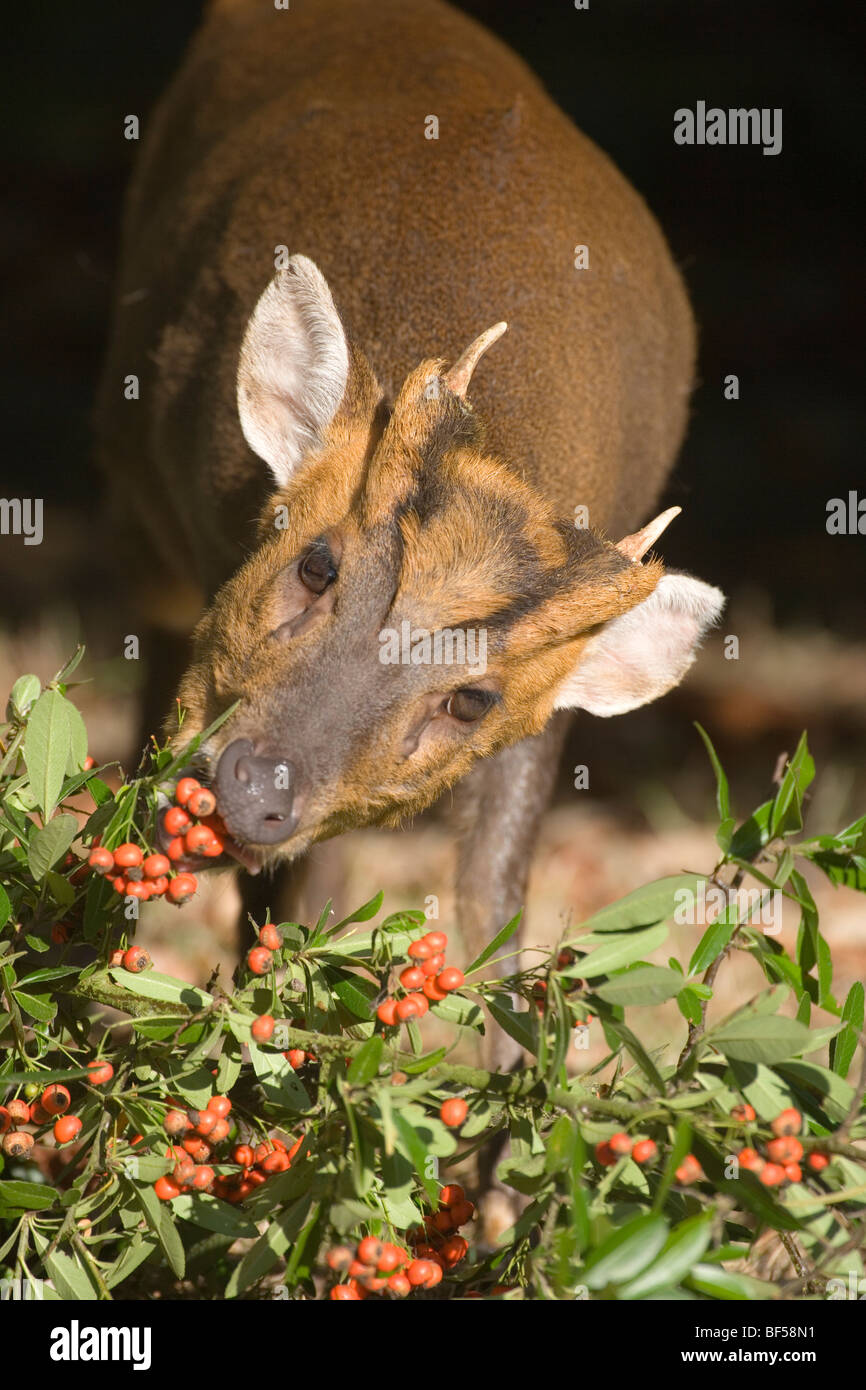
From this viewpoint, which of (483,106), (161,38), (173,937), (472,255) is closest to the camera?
(472,255)

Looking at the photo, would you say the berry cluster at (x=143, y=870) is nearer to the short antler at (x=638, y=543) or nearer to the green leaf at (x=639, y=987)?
the green leaf at (x=639, y=987)

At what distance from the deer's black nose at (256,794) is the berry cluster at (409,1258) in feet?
2.24

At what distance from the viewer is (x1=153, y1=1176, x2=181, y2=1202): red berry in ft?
8.06

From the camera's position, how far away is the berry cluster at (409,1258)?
225cm

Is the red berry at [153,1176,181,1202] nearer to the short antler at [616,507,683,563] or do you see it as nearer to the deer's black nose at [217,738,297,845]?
the deer's black nose at [217,738,297,845]

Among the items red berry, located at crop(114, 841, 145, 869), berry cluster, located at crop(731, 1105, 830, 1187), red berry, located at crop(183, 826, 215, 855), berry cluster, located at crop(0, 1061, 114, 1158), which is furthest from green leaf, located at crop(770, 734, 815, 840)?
berry cluster, located at crop(0, 1061, 114, 1158)

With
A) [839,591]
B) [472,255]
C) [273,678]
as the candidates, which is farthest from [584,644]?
[839,591]

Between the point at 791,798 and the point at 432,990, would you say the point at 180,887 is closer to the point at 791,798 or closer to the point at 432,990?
the point at 432,990

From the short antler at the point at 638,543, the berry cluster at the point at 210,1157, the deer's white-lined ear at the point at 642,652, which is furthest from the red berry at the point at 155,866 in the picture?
the deer's white-lined ear at the point at 642,652

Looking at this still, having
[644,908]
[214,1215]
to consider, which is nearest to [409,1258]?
[214,1215]

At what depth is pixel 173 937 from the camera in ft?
15.4

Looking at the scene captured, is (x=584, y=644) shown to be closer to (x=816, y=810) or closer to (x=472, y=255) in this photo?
(x=472, y=255)

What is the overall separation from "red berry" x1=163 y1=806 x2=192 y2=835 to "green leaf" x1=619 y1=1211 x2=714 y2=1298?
1.02 meters

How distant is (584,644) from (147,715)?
6.14 feet
